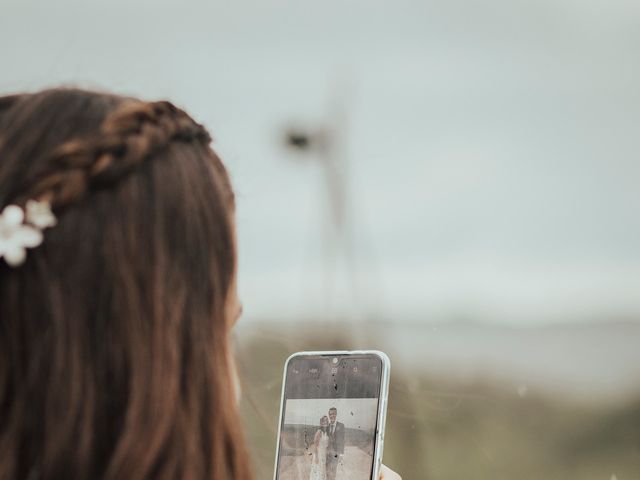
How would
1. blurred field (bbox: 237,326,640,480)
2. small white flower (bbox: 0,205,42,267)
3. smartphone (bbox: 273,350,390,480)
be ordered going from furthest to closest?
blurred field (bbox: 237,326,640,480) < smartphone (bbox: 273,350,390,480) < small white flower (bbox: 0,205,42,267)

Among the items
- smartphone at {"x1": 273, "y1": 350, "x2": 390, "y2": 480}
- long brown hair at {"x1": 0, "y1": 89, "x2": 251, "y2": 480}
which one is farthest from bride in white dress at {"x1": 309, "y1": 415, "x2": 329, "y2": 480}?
long brown hair at {"x1": 0, "y1": 89, "x2": 251, "y2": 480}

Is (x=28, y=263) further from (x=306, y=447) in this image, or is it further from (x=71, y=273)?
(x=306, y=447)

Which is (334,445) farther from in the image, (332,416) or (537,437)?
(537,437)

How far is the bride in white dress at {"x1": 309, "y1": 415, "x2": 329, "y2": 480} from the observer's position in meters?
0.69

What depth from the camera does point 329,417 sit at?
70 centimetres

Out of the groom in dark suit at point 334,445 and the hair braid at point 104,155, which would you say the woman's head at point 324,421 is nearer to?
the groom in dark suit at point 334,445

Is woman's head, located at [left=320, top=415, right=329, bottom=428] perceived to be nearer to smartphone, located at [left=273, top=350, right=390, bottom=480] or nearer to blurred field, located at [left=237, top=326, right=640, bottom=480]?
smartphone, located at [left=273, top=350, right=390, bottom=480]

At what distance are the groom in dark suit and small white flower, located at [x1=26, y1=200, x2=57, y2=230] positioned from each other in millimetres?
343

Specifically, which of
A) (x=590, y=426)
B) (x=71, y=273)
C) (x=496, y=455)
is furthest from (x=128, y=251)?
(x=590, y=426)

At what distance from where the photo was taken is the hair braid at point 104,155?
0.41m

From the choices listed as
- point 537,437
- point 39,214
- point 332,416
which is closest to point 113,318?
point 39,214

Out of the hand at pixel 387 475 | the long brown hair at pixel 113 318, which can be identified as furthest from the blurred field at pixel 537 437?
the long brown hair at pixel 113 318

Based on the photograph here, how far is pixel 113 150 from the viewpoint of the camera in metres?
0.42

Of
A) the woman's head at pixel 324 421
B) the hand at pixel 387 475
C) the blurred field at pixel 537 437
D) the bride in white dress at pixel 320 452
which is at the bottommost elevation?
the blurred field at pixel 537 437
